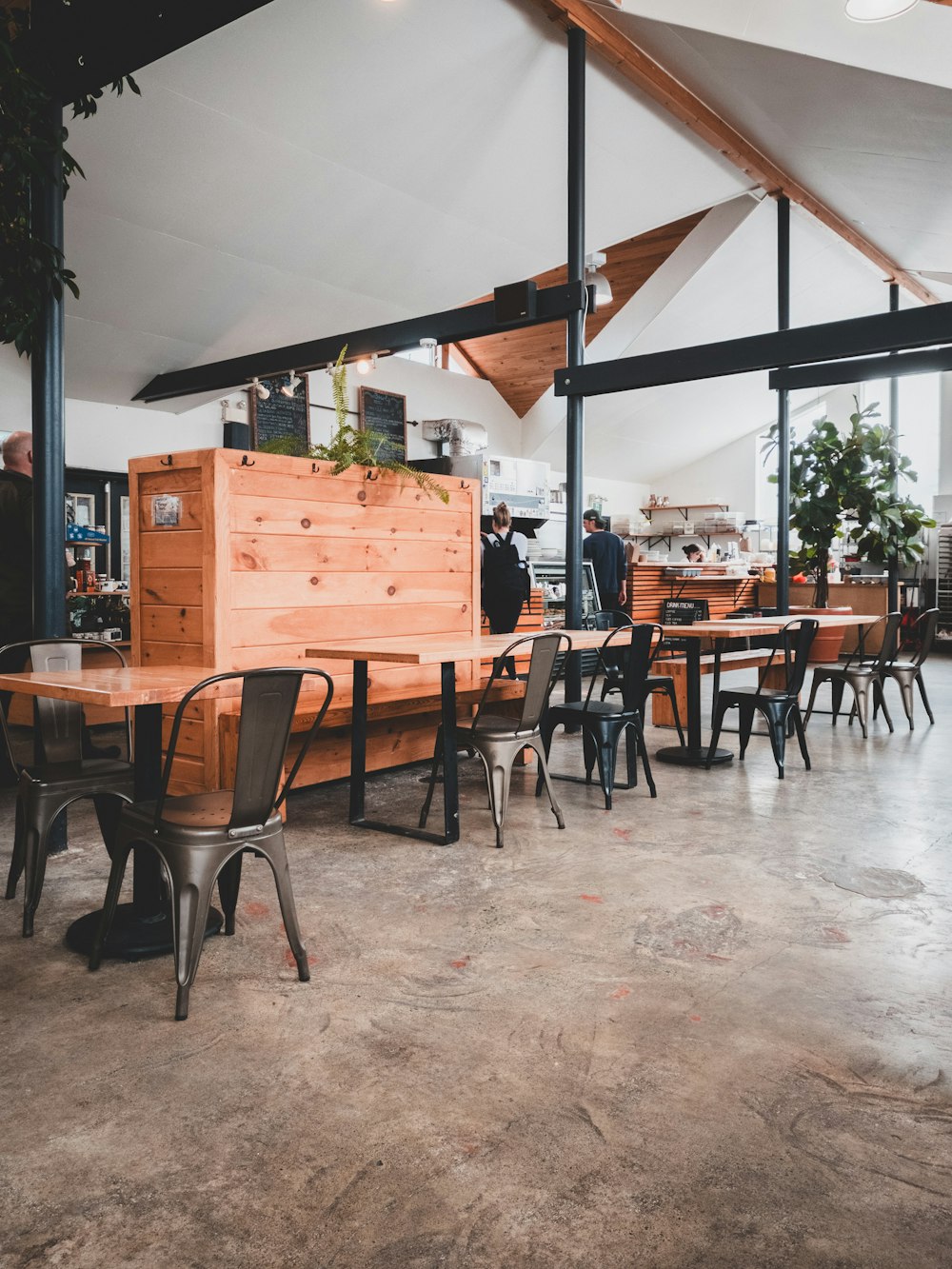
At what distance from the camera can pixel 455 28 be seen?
552cm

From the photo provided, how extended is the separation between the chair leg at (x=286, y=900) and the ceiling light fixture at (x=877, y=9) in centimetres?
454

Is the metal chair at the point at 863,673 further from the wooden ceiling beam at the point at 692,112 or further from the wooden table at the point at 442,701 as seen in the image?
the wooden ceiling beam at the point at 692,112

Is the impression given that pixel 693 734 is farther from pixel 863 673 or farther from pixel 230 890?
pixel 230 890

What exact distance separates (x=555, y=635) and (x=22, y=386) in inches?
218

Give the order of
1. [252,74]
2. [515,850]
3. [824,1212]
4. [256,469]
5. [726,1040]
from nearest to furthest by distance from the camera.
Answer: [824,1212] < [726,1040] < [515,850] < [256,469] < [252,74]

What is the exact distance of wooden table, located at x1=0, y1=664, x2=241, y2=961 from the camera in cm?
257

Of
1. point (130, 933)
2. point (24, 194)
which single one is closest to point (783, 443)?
point (24, 194)

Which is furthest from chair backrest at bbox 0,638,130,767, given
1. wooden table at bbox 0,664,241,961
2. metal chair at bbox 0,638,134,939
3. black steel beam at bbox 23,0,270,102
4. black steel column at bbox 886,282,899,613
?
black steel column at bbox 886,282,899,613

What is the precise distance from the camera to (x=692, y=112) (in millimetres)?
6969

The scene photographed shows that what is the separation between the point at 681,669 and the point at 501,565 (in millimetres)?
1553

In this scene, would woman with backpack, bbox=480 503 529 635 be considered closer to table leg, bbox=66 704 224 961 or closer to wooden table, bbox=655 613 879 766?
wooden table, bbox=655 613 879 766

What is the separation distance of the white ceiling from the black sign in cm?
392

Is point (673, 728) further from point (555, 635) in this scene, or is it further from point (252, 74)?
point (252, 74)

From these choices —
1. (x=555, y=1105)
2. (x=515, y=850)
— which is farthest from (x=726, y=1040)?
(x=515, y=850)
